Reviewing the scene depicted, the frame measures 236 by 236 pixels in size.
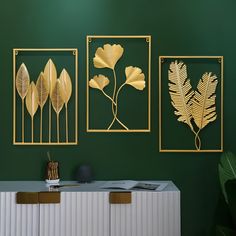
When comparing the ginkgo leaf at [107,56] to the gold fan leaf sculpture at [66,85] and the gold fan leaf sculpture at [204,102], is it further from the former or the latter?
the gold fan leaf sculpture at [204,102]

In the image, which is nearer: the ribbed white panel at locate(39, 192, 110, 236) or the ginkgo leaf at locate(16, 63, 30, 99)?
the ribbed white panel at locate(39, 192, 110, 236)

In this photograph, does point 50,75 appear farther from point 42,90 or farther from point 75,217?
point 75,217

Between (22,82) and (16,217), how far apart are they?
3.05 feet

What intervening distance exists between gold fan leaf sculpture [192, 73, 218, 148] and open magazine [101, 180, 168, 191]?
521mm

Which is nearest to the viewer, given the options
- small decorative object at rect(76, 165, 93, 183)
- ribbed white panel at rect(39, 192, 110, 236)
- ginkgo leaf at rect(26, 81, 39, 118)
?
ribbed white panel at rect(39, 192, 110, 236)

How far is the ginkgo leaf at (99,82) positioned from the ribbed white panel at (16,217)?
91 cm

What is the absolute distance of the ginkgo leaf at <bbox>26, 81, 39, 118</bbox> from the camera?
8.48 feet

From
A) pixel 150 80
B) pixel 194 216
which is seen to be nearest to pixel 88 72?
pixel 150 80

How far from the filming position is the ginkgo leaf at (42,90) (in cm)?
258

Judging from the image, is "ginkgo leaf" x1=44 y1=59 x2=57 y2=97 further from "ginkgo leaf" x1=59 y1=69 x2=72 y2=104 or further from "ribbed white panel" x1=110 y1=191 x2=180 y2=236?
"ribbed white panel" x1=110 y1=191 x2=180 y2=236

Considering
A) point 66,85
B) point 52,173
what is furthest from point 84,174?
point 66,85

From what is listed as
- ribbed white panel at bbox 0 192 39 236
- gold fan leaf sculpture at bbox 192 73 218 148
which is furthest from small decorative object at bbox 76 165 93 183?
gold fan leaf sculpture at bbox 192 73 218 148

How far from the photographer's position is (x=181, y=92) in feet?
8.48

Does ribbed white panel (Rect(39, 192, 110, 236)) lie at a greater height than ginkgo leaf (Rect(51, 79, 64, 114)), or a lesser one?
lesser
